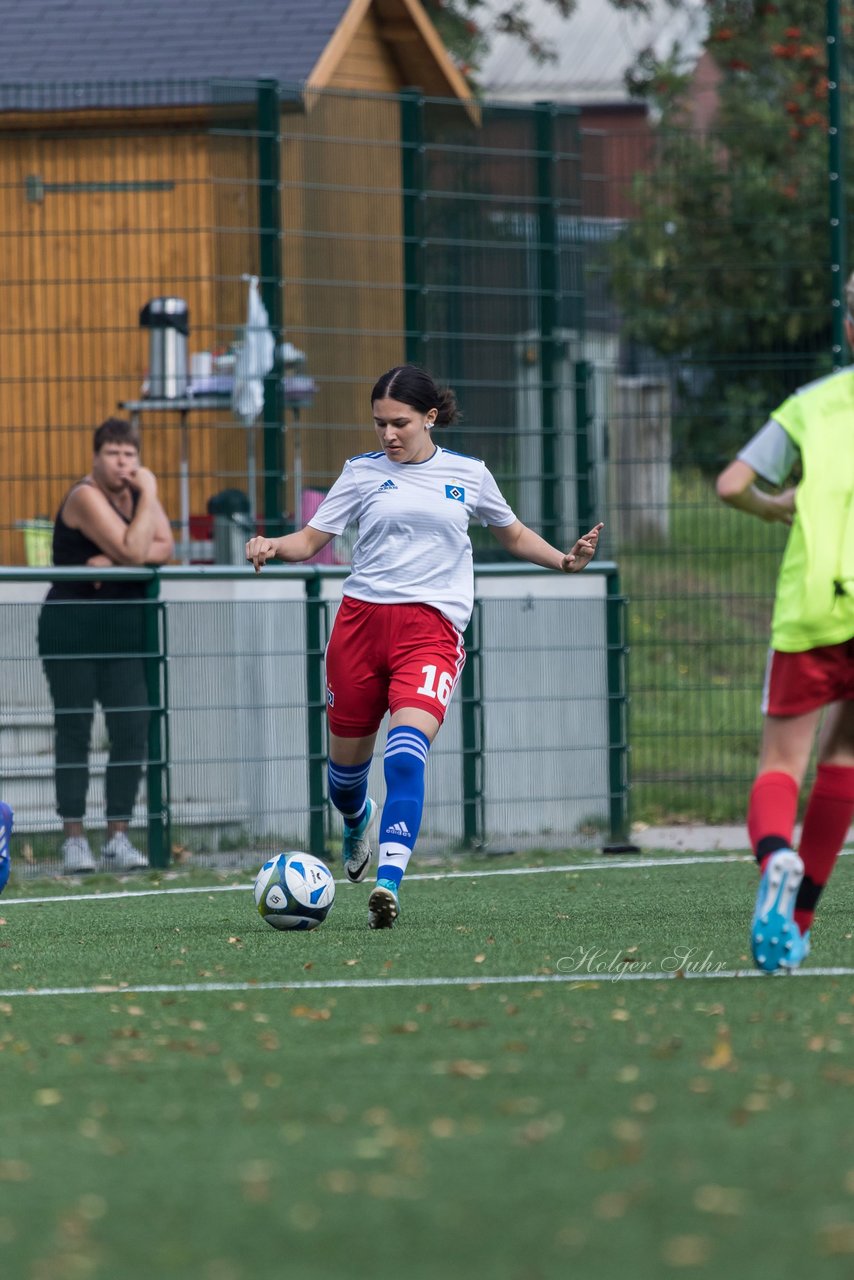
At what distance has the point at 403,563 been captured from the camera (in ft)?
24.4

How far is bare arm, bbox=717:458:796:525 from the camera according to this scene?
17.5ft

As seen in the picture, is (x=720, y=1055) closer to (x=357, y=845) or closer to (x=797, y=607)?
(x=797, y=607)

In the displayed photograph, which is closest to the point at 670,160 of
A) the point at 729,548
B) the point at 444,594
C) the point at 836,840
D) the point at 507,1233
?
the point at 729,548

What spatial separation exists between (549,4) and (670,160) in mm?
11556

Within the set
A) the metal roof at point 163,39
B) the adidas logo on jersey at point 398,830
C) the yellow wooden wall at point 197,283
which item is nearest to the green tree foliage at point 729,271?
the yellow wooden wall at point 197,283

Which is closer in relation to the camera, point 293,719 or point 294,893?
point 294,893

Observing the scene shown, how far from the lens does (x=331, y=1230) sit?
10.7 feet

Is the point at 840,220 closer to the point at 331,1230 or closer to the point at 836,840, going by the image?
the point at 836,840

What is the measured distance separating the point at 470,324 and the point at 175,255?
5.56 feet

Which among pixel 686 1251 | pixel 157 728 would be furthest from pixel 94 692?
pixel 686 1251

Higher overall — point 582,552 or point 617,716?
point 582,552

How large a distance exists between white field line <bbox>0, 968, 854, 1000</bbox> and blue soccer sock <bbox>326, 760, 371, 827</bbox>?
198 cm

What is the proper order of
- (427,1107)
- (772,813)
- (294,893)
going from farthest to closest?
(294,893) → (772,813) → (427,1107)

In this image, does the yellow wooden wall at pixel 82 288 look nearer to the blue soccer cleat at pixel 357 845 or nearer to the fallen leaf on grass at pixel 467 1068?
the blue soccer cleat at pixel 357 845
